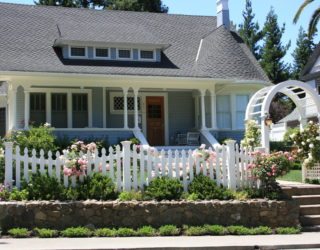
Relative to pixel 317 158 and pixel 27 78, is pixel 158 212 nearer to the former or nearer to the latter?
pixel 317 158

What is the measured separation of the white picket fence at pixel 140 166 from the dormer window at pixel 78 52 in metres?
11.8

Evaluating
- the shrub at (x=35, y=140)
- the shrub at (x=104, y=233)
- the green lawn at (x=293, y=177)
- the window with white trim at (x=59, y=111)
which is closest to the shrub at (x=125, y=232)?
the shrub at (x=104, y=233)

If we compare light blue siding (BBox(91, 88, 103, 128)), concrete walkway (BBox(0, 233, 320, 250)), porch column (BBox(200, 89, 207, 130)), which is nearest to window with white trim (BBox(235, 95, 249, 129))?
porch column (BBox(200, 89, 207, 130))

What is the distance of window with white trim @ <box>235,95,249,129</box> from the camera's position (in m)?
25.1

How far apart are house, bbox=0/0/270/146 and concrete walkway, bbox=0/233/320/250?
1163 centimetres

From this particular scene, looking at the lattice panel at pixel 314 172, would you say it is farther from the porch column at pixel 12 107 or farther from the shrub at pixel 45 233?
the porch column at pixel 12 107

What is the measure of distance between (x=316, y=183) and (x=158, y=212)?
629cm

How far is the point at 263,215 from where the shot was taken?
40.6 ft

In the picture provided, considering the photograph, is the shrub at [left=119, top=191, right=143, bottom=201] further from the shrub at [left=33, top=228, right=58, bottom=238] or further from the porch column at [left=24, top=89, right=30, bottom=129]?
the porch column at [left=24, top=89, right=30, bottom=129]

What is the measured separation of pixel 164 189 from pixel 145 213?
2.54 feet

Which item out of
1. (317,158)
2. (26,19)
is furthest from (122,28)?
(317,158)

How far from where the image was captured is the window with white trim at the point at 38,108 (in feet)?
77.3

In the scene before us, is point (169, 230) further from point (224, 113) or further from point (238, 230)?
point (224, 113)

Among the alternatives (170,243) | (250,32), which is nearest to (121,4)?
(250,32)
